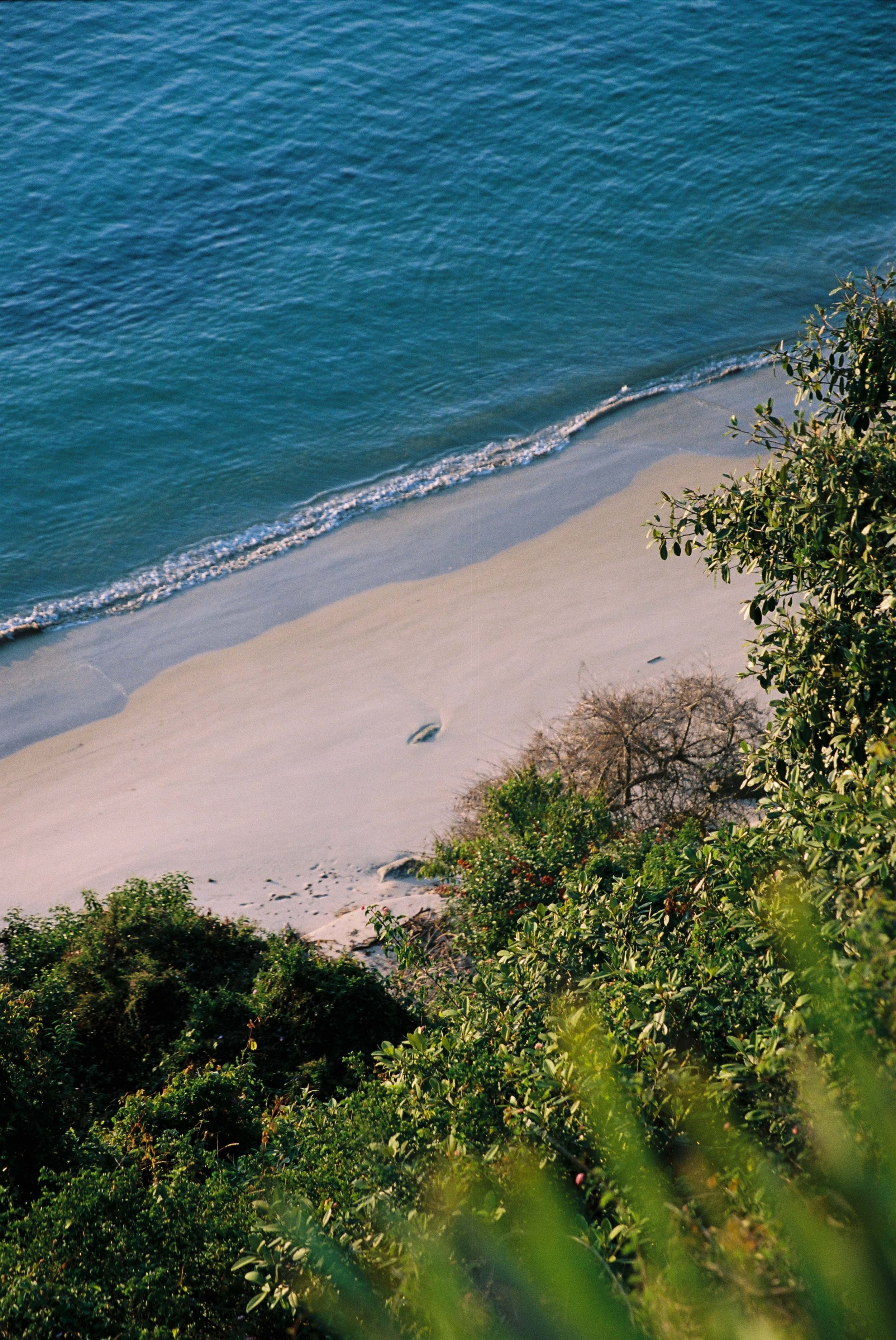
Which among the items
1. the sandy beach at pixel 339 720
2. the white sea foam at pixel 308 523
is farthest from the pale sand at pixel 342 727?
Result: the white sea foam at pixel 308 523

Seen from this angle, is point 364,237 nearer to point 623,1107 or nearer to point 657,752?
point 657,752

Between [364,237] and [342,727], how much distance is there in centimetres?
1722

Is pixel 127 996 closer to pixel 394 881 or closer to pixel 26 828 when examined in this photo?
pixel 394 881

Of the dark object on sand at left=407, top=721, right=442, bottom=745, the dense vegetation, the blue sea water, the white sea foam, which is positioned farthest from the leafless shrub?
the blue sea water

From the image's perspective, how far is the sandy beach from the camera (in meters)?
11.2

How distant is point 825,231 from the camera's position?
24.7m

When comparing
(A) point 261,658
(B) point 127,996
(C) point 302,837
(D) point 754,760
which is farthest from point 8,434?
(D) point 754,760

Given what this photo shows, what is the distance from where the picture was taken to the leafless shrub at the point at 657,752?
9664mm

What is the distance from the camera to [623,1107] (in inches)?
151

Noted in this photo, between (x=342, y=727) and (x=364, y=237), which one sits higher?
(x=364, y=237)

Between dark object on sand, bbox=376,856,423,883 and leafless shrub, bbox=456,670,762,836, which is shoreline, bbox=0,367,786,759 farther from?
leafless shrub, bbox=456,670,762,836

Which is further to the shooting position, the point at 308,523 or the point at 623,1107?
the point at 308,523

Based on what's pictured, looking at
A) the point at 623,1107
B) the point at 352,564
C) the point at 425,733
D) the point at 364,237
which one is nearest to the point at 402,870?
the point at 425,733

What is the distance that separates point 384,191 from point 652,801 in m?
23.3
